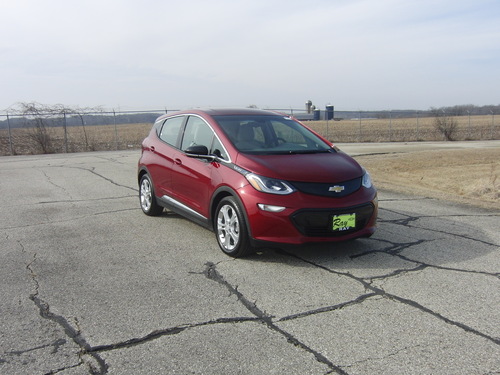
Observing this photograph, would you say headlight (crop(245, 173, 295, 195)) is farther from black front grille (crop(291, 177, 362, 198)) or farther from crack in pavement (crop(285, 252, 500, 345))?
crack in pavement (crop(285, 252, 500, 345))

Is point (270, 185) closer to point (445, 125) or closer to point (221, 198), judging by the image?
point (221, 198)

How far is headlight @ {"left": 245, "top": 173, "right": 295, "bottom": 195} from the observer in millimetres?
5129

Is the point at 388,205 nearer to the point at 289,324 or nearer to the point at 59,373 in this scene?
the point at 289,324

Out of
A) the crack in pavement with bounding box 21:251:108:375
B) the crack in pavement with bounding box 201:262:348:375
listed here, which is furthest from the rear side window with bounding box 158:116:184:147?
the crack in pavement with bounding box 21:251:108:375

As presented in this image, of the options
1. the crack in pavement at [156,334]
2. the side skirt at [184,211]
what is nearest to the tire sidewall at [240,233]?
the side skirt at [184,211]

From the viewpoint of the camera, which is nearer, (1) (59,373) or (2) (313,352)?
(1) (59,373)

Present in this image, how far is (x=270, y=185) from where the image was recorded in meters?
5.17

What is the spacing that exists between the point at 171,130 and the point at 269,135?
1.64 meters

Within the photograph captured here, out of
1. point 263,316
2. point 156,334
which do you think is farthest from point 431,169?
point 156,334

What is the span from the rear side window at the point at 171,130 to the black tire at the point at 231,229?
170 cm

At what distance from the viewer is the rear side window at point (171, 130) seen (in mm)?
7008

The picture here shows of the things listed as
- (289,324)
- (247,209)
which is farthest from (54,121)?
(289,324)

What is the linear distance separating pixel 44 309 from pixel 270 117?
3853 millimetres

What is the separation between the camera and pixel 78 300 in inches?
169
